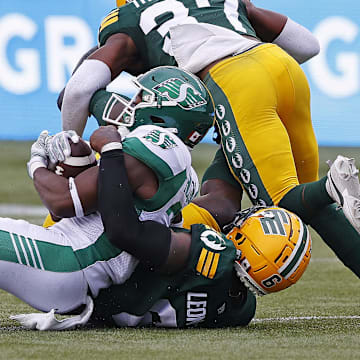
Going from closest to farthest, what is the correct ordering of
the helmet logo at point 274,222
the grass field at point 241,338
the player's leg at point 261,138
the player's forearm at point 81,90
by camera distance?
the grass field at point 241,338, the helmet logo at point 274,222, the player's leg at point 261,138, the player's forearm at point 81,90

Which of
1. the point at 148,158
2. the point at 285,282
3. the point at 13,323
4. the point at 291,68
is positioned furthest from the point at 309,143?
the point at 13,323

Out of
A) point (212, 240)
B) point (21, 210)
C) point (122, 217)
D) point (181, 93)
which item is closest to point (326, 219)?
point (212, 240)

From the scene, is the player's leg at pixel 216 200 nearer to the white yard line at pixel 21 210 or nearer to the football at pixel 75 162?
the football at pixel 75 162

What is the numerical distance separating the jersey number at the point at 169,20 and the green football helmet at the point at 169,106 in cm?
56

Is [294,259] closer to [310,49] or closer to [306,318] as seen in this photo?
[306,318]

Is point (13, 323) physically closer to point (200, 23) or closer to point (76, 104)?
point (76, 104)

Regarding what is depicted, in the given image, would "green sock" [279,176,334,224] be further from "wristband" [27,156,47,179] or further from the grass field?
"wristband" [27,156,47,179]

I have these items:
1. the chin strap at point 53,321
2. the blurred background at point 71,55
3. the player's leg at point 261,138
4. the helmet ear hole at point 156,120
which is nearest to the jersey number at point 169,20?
the player's leg at point 261,138

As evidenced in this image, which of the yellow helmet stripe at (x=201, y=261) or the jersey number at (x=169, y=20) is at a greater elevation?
the jersey number at (x=169, y=20)

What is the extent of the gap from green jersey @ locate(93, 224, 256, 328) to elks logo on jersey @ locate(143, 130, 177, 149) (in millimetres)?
267

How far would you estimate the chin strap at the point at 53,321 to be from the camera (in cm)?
237

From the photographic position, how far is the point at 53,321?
236cm

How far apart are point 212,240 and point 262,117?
62cm

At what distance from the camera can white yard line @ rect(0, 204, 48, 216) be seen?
6453mm
